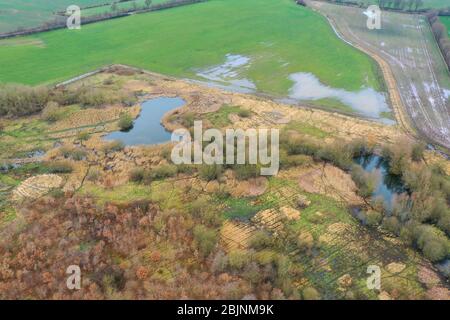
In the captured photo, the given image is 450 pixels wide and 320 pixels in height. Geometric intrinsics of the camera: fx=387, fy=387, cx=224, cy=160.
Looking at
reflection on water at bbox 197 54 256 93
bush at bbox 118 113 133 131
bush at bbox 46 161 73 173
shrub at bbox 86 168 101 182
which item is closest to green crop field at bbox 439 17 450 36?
reflection on water at bbox 197 54 256 93

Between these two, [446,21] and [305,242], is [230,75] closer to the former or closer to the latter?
[305,242]

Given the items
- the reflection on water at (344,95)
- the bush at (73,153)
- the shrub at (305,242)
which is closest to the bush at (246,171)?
the shrub at (305,242)

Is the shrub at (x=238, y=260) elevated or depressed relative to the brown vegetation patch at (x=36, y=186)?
depressed

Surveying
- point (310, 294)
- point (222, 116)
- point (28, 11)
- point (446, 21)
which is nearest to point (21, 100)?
point (222, 116)

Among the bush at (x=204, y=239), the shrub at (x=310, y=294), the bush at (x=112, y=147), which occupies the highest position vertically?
the bush at (x=112, y=147)

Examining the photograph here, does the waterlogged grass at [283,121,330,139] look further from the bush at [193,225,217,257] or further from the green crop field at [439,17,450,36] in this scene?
the green crop field at [439,17,450,36]

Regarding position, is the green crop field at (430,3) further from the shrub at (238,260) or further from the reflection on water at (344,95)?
the shrub at (238,260)
